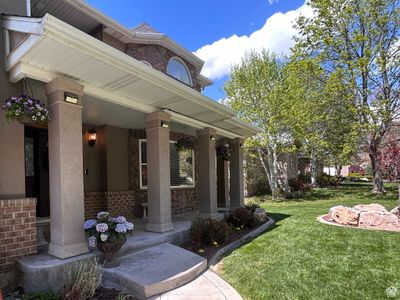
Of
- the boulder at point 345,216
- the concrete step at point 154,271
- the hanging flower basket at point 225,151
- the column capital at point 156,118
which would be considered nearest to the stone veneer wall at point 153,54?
the hanging flower basket at point 225,151

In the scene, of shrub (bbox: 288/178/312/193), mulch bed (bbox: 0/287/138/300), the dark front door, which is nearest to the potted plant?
mulch bed (bbox: 0/287/138/300)

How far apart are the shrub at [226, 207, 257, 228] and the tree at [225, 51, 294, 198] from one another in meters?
8.24

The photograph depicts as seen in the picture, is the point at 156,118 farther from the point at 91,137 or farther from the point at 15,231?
the point at 15,231

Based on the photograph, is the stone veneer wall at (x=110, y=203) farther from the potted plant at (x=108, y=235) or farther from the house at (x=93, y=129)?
the potted plant at (x=108, y=235)

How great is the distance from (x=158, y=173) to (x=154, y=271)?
2.31 meters

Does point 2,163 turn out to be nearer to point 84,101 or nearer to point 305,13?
point 84,101

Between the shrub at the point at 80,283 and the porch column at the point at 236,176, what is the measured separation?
7.02 m

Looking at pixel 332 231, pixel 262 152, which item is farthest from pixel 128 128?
pixel 262 152

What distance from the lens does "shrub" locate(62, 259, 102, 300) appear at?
3611 mm

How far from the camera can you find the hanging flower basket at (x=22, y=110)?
3.93 meters

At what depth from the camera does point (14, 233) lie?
422cm

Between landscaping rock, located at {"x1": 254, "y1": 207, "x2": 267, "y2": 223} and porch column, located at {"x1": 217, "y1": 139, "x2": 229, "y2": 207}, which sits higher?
porch column, located at {"x1": 217, "y1": 139, "x2": 229, "y2": 207}

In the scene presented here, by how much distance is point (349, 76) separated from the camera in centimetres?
1523

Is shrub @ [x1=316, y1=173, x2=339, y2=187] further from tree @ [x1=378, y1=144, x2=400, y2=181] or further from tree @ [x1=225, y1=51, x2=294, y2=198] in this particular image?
tree @ [x1=378, y1=144, x2=400, y2=181]
